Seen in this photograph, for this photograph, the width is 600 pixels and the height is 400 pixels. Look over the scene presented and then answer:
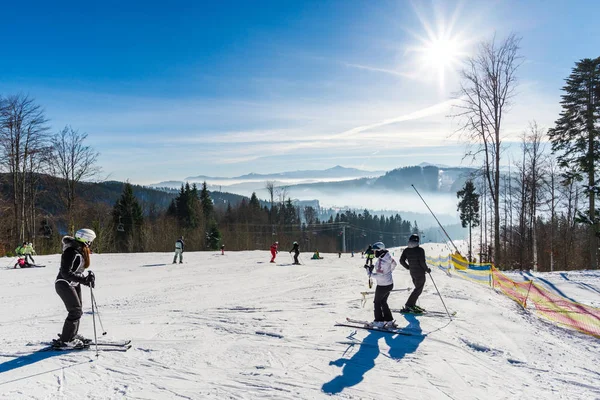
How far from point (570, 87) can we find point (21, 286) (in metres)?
35.2

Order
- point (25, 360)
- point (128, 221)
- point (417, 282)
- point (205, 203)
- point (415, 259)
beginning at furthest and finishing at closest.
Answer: point (205, 203), point (128, 221), point (417, 282), point (415, 259), point (25, 360)

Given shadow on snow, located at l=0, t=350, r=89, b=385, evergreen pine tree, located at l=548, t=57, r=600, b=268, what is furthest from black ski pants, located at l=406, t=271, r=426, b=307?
evergreen pine tree, located at l=548, t=57, r=600, b=268

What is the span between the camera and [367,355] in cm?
661

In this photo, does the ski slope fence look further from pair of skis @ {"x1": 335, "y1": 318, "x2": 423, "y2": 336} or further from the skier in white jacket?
the skier in white jacket

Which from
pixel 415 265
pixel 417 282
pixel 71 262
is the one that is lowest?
pixel 417 282

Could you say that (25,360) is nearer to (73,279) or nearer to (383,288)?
(73,279)

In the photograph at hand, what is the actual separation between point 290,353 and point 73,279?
404 centimetres

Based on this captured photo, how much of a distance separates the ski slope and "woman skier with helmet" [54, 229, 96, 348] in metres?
0.41

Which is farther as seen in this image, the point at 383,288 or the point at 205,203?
the point at 205,203

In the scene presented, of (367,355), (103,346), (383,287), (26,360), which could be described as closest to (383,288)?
(383,287)

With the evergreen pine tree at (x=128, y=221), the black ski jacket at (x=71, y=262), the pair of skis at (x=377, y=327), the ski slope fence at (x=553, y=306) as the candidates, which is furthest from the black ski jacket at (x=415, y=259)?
the evergreen pine tree at (x=128, y=221)

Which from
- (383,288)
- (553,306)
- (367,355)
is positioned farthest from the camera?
(553,306)

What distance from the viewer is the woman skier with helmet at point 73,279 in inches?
246

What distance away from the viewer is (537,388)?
227 inches
